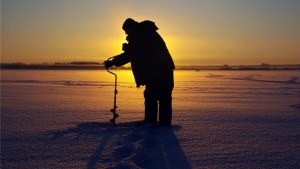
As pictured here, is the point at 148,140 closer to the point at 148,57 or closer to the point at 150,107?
the point at 150,107

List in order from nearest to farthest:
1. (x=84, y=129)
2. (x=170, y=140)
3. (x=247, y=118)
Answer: (x=170, y=140), (x=84, y=129), (x=247, y=118)

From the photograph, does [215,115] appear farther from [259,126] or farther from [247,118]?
[259,126]

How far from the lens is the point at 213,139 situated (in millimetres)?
4547

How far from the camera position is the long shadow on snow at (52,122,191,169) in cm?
348

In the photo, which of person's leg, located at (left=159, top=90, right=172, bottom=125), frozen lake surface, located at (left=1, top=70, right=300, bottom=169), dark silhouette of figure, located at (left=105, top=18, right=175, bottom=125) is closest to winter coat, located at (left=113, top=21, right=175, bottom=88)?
dark silhouette of figure, located at (left=105, top=18, right=175, bottom=125)

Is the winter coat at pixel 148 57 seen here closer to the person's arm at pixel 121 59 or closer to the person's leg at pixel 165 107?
the person's arm at pixel 121 59

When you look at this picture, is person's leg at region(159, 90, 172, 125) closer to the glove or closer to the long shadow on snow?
the long shadow on snow

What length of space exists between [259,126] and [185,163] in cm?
235

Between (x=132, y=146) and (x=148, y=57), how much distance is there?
1749 millimetres

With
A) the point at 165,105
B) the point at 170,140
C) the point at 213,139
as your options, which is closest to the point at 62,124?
the point at 165,105

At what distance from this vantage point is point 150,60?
5477 mm

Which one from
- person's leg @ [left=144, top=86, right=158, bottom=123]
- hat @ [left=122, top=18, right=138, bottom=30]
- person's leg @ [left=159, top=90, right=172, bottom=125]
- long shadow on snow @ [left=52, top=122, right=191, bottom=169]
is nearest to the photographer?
long shadow on snow @ [left=52, top=122, right=191, bottom=169]

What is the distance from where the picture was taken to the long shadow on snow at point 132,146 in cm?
348

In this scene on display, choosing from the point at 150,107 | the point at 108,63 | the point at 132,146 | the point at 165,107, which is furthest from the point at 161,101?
the point at 132,146
